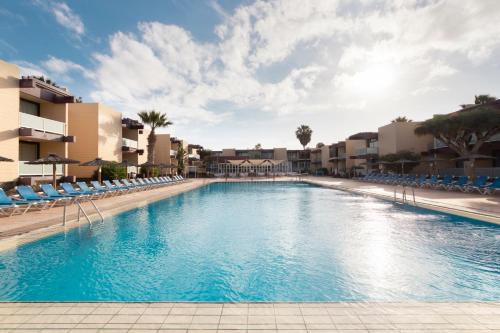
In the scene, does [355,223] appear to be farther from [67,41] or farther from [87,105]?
[87,105]

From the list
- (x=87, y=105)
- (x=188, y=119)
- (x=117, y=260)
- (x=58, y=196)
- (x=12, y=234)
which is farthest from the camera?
(x=188, y=119)

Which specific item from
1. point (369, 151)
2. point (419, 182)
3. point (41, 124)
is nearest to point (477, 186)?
point (419, 182)

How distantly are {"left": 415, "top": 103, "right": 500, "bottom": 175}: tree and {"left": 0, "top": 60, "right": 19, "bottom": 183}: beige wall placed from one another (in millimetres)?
29446

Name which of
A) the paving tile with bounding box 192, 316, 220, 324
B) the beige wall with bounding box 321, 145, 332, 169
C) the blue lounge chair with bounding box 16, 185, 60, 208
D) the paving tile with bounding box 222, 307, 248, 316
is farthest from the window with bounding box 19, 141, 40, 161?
the beige wall with bounding box 321, 145, 332, 169

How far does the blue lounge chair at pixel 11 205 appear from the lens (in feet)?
30.7

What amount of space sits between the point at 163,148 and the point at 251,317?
39576 mm

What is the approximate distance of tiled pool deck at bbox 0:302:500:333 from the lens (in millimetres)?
2965

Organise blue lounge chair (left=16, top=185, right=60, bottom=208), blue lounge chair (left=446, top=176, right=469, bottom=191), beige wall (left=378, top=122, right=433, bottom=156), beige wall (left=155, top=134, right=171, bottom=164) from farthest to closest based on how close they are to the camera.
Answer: beige wall (left=155, top=134, right=171, bottom=164)
beige wall (left=378, top=122, right=433, bottom=156)
blue lounge chair (left=446, top=176, right=469, bottom=191)
blue lounge chair (left=16, top=185, right=60, bottom=208)

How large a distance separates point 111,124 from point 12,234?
18892mm

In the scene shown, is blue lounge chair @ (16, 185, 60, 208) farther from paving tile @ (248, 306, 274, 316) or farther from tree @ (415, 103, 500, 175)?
tree @ (415, 103, 500, 175)

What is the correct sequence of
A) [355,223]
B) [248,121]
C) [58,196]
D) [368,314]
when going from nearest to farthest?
[368,314] → [355,223] → [58,196] → [248,121]

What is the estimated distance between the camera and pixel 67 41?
15367 mm

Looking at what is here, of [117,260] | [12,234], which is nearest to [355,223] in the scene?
[117,260]

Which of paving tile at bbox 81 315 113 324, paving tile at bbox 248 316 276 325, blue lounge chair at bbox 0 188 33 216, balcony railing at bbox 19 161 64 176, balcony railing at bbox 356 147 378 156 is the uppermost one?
balcony railing at bbox 356 147 378 156
